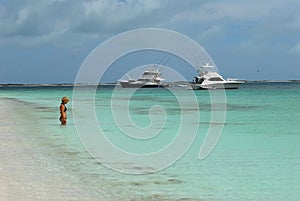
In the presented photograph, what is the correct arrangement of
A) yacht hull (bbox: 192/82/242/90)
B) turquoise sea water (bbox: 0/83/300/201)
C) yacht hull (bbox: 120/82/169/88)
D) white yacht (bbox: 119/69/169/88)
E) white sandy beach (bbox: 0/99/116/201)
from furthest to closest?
yacht hull (bbox: 120/82/169/88) → white yacht (bbox: 119/69/169/88) → yacht hull (bbox: 192/82/242/90) → turquoise sea water (bbox: 0/83/300/201) → white sandy beach (bbox: 0/99/116/201)

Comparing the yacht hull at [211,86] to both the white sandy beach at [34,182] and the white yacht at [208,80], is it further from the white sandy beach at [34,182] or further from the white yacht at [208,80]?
the white sandy beach at [34,182]

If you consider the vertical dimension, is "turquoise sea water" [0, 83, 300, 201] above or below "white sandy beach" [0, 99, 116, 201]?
above

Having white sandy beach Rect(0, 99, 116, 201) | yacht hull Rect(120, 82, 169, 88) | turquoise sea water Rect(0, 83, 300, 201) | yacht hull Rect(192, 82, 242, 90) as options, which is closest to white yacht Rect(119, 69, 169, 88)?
yacht hull Rect(120, 82, 169, 88)

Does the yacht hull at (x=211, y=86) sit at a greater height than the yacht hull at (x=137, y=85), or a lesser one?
lesser

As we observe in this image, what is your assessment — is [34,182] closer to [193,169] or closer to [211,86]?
[193,169]

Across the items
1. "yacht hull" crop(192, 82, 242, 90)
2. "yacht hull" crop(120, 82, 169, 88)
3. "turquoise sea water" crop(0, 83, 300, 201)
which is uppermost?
"yacht hull" crop(120, 82, 169, 88)

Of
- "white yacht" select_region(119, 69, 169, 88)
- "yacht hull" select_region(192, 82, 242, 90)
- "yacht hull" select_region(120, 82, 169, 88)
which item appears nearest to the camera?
"yacht hull" select_region(192, 82, 242, 90)

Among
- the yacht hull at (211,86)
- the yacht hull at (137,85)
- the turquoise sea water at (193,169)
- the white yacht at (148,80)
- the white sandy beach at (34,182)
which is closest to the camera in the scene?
the white sandy beach at (34,182)

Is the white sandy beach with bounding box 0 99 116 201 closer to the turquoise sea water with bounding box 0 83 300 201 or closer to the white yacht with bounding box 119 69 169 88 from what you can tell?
the turquoise sea water with bounding box 0 83 300 201

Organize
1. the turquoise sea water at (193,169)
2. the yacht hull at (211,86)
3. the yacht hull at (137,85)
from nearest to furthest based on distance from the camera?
1. the turquoise sea water at (193,169)
2. the yacht hull at (211,86)
3. the yacht hull at (137,85)

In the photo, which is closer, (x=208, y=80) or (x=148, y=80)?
(x=208, y=80)

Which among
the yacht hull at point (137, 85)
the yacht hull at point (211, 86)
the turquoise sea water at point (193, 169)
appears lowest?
the turquoise sea water at point (193, 169)

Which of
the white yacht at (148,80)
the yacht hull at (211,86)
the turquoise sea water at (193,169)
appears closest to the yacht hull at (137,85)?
the white yacht at (148,80)

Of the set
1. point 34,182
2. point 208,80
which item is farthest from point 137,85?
point 34,182
